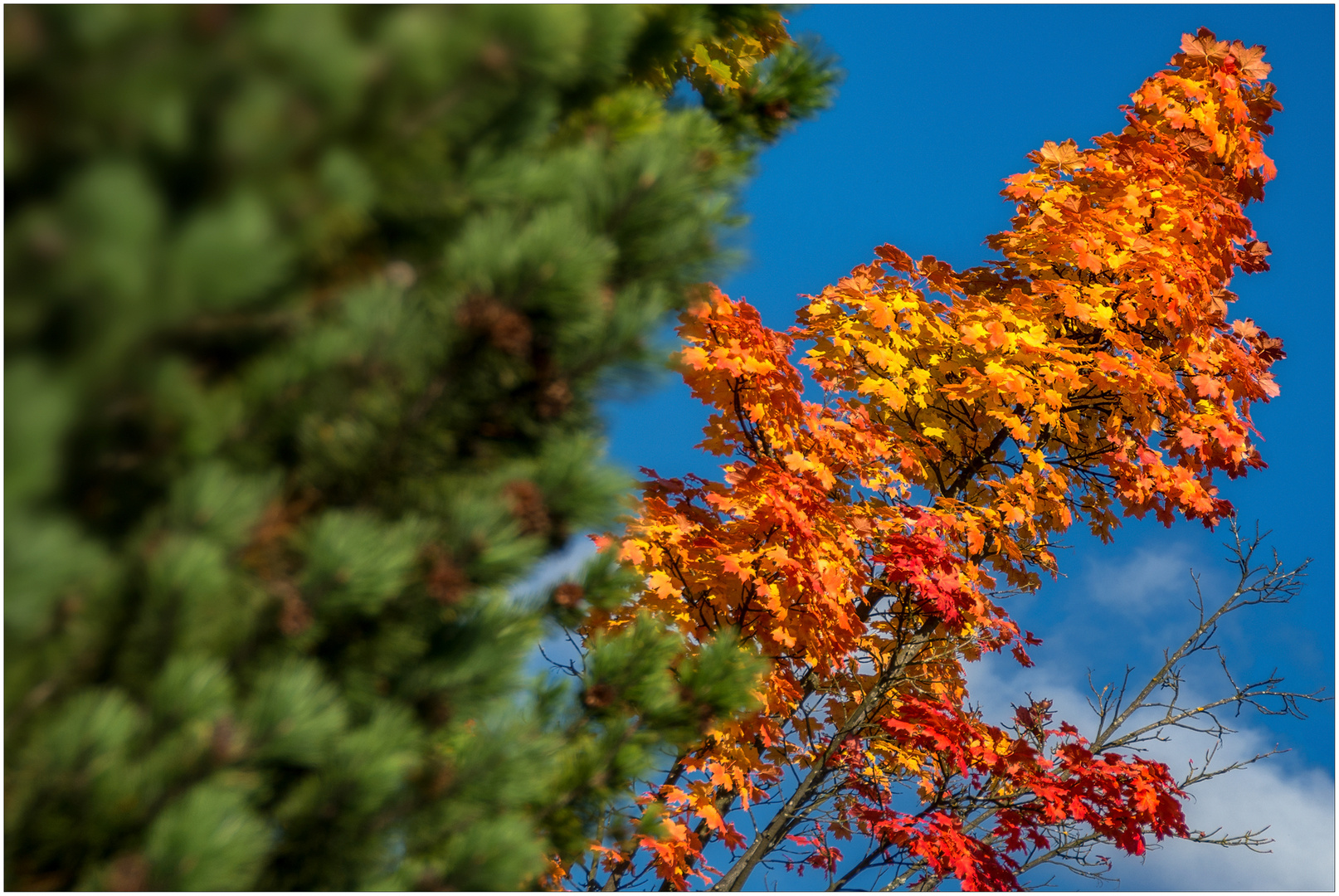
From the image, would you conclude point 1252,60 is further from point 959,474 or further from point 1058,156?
point 959,474

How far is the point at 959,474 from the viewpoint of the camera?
7.17 metres

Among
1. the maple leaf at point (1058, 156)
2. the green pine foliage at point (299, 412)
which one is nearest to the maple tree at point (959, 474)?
the maple leaf at point (1058, 156)

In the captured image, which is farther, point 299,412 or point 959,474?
point 959,474

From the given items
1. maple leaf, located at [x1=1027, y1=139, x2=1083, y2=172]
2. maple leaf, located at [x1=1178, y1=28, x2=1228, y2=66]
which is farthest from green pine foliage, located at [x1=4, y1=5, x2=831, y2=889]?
maple leaf, located at [x1=1178, y1=28, x2=1228, y2=66]

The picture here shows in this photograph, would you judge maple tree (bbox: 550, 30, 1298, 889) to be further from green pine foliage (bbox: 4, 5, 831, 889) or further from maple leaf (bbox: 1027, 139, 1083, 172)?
green pine foliage (bbox: 4, 5, 831, 889)

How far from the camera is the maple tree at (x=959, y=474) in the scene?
572 centimetres

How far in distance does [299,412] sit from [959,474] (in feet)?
19.8

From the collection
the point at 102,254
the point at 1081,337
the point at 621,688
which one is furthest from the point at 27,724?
the point at 1081,337

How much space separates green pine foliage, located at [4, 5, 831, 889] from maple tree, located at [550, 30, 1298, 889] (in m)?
2.89

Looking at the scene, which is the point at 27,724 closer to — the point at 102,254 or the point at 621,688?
the point at 102,254

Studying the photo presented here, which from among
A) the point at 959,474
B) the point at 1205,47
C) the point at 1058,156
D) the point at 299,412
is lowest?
the point at 299,412

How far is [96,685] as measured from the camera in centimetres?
197

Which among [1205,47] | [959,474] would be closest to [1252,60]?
[1205,47]

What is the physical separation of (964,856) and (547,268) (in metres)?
5.19
